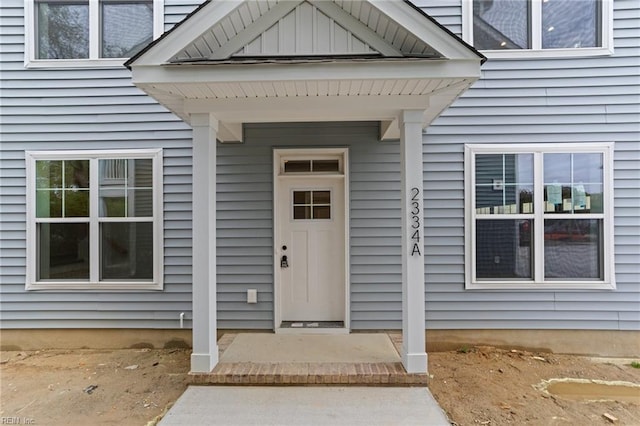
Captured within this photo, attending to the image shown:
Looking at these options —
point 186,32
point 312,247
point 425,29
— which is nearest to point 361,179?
point 312,247

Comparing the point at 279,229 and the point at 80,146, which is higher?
the point at 80,146

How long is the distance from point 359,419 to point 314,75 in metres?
2.79

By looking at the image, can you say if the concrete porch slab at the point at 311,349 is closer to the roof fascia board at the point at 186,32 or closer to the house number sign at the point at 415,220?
the house number sign at the point at 415,220

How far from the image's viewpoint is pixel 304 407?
284 cm

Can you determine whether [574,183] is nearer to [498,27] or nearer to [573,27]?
[573,27]

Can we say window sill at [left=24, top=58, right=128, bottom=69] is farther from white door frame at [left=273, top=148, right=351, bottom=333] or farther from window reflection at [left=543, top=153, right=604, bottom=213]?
window reflection at [left=543, top=153, right=604, bottom=213]

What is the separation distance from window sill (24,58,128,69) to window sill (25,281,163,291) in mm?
2793

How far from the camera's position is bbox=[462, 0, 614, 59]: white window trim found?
4191 mm

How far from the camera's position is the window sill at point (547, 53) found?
4195mm

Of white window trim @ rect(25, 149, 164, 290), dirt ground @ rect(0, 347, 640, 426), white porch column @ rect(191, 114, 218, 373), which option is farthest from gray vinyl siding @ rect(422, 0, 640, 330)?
white window trim @ rect(25, 149, 164, 290)

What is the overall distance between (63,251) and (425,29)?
16.2ft

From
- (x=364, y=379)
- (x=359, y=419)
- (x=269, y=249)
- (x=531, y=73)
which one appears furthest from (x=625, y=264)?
(x=269, y=249)

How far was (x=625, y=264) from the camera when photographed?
420 cm

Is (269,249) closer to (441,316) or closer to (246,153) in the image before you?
(246,153)
